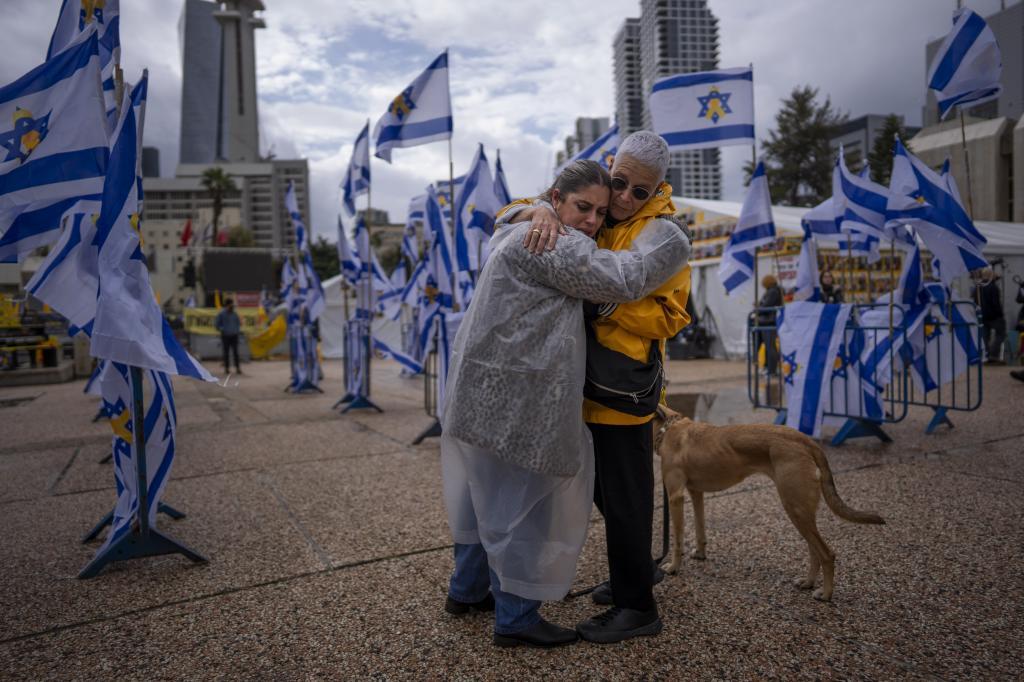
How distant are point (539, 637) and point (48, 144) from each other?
3.18 m

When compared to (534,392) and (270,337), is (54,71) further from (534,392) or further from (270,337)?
(270,337)

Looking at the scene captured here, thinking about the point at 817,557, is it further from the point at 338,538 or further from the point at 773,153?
the point at 773,153

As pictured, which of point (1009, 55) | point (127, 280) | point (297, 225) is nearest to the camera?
point (127, 280)

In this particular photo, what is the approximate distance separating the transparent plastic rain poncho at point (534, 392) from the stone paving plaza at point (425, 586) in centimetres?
49

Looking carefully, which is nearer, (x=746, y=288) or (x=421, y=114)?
(x=421, y=114)

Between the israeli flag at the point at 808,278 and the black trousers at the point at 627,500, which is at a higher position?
the israeli flag at the point at 808,278

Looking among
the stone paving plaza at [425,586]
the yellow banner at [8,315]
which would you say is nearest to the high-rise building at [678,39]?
the stone paving plaza at [425,586]

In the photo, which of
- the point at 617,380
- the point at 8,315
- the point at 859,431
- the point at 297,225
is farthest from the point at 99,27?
the point at 8,315

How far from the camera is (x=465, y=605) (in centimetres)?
280

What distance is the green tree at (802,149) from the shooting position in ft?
108

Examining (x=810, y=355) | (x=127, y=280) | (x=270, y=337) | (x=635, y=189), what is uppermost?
(x=635, y=189)

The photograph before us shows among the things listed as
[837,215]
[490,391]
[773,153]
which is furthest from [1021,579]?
[773,153]

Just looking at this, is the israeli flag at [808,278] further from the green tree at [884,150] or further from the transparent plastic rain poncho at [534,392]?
the green tree at [884,150]

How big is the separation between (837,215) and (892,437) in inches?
97.9
